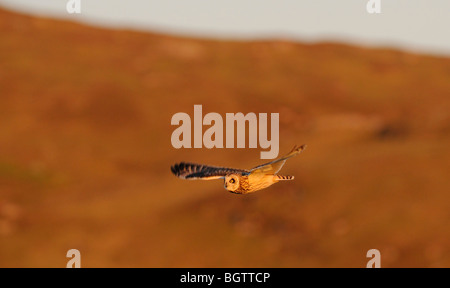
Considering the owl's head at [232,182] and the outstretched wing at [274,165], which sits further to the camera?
the owl's head at [232,182]

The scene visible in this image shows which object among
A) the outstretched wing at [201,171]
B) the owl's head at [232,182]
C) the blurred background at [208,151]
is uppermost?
the blurred background at [208,151]

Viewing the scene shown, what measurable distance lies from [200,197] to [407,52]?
6677cm

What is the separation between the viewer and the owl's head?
1017 cm

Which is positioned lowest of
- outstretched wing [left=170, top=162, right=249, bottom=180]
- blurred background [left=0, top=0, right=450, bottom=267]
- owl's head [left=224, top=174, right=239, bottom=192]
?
owl's head [left=224, top=174, right=239, bottom=192]

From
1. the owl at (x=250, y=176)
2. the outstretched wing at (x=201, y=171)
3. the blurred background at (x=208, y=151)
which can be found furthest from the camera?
the blurred background at (x=208, y=151)

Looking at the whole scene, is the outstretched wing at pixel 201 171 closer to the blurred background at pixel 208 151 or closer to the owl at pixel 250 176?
the owl at pixel 250 176

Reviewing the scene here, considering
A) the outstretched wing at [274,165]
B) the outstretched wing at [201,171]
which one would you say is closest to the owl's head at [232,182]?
the outstretched wing at [201,171]

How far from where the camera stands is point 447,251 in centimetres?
3838

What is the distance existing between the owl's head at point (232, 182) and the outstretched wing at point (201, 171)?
12 centimetres

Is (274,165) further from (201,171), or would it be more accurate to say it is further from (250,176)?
(201,171)

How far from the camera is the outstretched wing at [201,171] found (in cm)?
1061

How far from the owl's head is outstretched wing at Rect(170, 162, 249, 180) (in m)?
0.12

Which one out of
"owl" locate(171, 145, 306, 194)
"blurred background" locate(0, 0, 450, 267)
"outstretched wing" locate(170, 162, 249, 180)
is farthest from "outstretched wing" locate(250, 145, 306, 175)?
"blurred background" locate(0, 0, 450, 267)

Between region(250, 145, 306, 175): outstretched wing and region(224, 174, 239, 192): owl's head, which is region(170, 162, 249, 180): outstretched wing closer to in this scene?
region(224, 174, 239, 192): owl's head
